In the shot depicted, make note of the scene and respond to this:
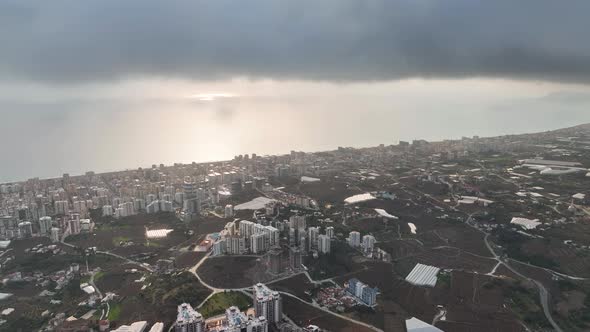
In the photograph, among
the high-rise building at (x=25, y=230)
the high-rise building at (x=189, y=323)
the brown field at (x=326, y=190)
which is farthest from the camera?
the brown field at (x=326, y=190)

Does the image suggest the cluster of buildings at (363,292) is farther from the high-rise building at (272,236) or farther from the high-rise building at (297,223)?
the high-rise building at (297,223)

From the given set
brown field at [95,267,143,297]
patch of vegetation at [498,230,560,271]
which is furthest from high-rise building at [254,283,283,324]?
patch of vegetation at [498,230,560,271]

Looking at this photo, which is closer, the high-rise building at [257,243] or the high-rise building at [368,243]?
the high-rise building at [368,243]

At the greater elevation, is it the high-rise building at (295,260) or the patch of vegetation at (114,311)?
the high-rise building at (295,260)

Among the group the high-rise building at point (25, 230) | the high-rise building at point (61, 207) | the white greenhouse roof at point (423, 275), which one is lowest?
the white greenhouse roof at point (423, 275)

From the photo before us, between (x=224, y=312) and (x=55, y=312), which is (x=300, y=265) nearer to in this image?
(x=224, y=312)

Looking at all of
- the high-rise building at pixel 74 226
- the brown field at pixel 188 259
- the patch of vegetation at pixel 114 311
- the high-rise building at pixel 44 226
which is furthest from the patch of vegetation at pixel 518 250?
the high-rise building at pixel 44 226

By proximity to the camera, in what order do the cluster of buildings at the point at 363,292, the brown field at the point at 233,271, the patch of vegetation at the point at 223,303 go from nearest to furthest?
1. the patch of vegetation at the point at 223,303
2. the cluster of buildings at the point at 363,292
3. the brown field at the point at 233,271
